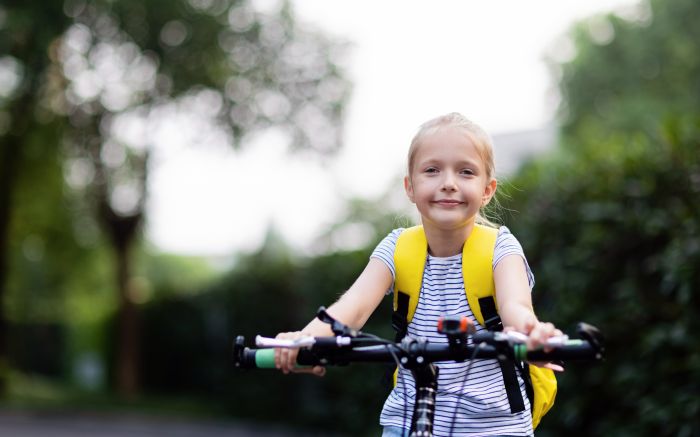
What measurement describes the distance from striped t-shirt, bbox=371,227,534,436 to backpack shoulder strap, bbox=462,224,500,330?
0.03m

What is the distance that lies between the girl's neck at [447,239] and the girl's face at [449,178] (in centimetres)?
6

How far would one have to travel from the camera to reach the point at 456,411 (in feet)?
8.01

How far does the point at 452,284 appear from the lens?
2.58 meters

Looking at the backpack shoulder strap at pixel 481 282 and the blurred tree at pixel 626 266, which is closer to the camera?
the backpack shoulder strap at pixel 481 282

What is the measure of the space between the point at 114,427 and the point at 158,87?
8184 millimetres

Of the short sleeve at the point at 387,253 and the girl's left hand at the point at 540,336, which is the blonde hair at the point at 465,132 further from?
the girl's left hand at the point at 540,336

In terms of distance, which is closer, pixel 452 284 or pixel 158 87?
pixel 452 284

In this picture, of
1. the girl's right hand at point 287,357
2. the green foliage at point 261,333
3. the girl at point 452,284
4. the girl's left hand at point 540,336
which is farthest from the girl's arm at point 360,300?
the green foliage at point 261,333

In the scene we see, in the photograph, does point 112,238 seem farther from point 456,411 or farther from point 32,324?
point 456,411

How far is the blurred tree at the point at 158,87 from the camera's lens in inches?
738

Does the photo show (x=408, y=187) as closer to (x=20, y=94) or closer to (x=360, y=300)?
(x=360, y=300)

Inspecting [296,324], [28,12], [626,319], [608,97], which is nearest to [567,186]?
[626,319]

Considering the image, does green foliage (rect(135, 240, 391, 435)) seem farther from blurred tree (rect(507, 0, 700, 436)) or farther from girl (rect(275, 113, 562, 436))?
girl (rect(275, 113, 562, 436))

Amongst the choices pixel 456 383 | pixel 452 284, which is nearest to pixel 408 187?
pixel 452 284
